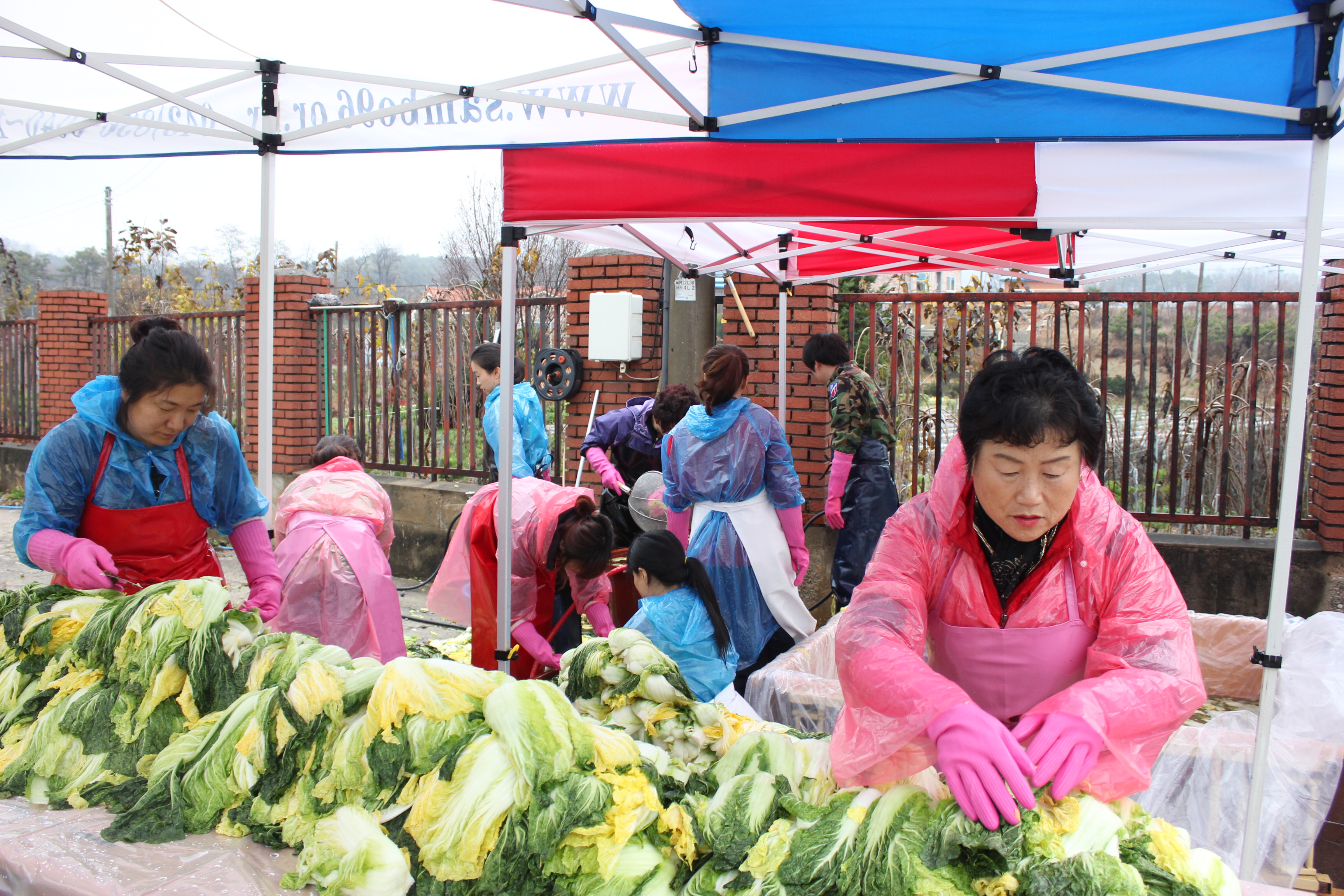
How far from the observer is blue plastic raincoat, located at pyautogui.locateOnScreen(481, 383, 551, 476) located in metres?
5.68

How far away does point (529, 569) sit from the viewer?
3434 mm

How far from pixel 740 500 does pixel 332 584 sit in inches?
71.8

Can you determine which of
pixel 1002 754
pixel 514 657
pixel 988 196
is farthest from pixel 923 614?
pixel 514 657

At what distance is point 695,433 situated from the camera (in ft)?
13.4

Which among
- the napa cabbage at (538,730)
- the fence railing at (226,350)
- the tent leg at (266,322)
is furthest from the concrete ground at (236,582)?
the napa cabbage at (538,730)

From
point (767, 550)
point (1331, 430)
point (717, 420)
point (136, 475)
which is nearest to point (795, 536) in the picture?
point (767, 550)

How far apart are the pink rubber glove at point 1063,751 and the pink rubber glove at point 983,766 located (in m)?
0.02

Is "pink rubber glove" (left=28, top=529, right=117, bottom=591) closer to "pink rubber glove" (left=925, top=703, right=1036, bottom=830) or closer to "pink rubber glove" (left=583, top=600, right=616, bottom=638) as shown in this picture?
"pink rubber glove" (left=583, top=600, right=616, bottom=638)

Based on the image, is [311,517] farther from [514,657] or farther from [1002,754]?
[1002,754]

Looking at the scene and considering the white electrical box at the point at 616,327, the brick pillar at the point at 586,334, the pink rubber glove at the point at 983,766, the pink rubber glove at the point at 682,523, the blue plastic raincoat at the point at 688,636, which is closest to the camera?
the pink rubber glove at the point at 983,766

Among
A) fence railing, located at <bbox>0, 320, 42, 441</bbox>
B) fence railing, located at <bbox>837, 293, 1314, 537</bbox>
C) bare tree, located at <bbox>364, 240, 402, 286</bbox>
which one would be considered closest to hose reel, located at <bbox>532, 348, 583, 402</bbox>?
fence railing, located at <bbox>837, 293, 1314, 537</bbox>

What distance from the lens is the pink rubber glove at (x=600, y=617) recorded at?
3.35 m

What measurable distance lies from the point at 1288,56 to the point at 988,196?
0.75 m

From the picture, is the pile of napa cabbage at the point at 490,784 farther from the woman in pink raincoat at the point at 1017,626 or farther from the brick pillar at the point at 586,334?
the brick pillar at the point at 586,334
